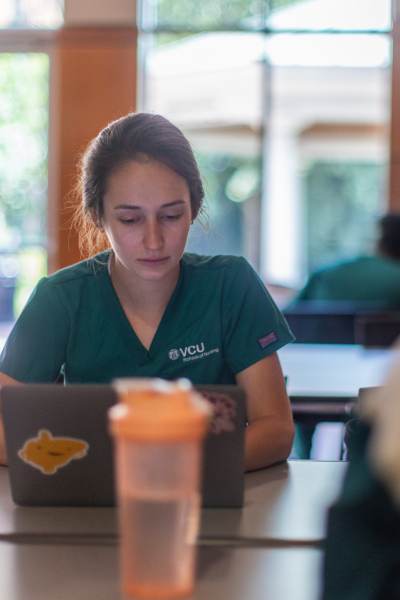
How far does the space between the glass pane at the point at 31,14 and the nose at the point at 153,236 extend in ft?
17.3

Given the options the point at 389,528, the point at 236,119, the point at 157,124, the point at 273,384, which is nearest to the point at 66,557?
the point at 389,528

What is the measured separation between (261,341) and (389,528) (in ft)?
3.85

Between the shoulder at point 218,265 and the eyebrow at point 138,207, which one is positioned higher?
the eyebrow at point 138,207

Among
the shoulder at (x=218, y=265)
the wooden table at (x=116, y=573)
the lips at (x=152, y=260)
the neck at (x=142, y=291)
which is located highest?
the lips at (x=152, y=260)

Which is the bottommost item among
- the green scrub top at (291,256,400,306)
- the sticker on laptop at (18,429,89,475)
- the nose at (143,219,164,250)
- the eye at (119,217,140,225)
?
the green scrub top at (291,256,400,306)

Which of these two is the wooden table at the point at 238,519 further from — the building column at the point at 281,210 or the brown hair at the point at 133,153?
the building column at the point at 281,210

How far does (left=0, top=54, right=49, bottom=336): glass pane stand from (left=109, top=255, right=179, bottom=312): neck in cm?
504

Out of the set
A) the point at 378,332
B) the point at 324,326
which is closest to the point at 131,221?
the point at 378,332

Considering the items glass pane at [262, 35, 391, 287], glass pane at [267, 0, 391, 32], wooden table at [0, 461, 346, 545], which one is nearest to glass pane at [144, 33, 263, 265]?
glass pane at [262, 35, 391, 287]

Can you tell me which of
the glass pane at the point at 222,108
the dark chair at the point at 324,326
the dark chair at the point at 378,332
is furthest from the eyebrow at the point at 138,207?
the glass pane at the point at 222,108

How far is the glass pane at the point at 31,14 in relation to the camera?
673 cm

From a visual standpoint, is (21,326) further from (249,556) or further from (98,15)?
(98,15)

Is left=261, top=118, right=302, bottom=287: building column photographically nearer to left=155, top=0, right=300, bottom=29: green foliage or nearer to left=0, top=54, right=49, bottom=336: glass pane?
left=155, top=0, right=300, bottom=29: green foliage

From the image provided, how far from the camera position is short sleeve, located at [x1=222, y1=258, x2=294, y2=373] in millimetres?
1848
